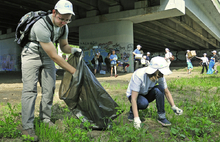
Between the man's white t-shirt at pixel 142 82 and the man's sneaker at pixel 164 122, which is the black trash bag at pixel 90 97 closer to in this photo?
the man's white t-shirt at pixel 142 82

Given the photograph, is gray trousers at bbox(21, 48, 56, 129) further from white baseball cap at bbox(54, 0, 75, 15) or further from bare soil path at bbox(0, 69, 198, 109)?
bare soil path at bbox(0, 69, 198, 109)

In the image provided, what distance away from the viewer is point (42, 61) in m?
2.37

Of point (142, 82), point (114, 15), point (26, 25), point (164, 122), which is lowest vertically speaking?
point (164, 122)

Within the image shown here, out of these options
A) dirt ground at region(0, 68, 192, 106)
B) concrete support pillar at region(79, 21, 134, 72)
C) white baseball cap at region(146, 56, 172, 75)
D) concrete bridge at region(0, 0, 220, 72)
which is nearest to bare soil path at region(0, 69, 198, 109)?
dirt ground at region(0, 68, 192, 106)

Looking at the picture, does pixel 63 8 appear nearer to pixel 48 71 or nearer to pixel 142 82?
pixel 48 71

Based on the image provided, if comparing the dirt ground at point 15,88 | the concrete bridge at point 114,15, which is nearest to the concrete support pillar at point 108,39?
the concrete bridge at point 114,15

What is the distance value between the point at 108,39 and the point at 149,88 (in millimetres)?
11917

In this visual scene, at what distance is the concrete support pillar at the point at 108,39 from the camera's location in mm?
13805

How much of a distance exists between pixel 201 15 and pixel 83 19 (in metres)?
10.1

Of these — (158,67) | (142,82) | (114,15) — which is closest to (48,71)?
(142,82)

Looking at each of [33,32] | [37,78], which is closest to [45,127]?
[37,78]

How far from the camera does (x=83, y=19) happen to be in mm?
14953

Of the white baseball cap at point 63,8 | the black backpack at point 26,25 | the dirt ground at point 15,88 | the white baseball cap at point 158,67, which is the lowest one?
the dirt ground at point 15,88

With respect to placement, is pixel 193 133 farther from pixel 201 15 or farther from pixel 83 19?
pixel 201 15
